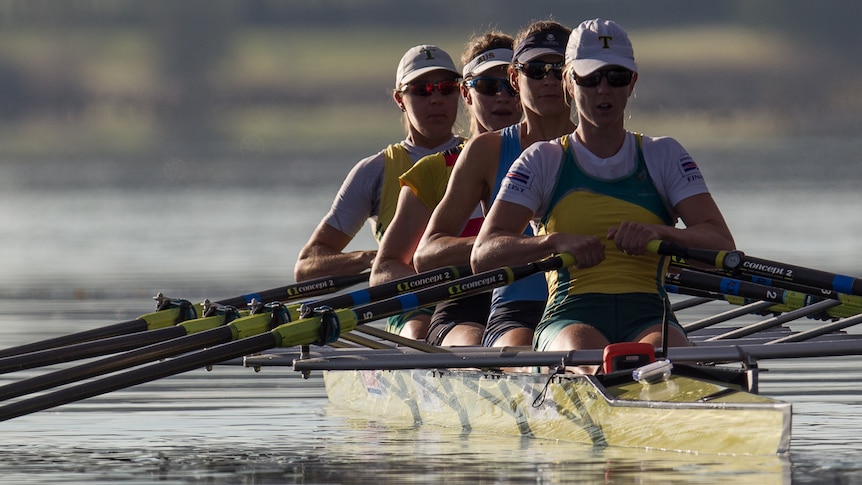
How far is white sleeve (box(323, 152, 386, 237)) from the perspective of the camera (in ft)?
40.2

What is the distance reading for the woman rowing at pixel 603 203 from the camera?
926 centimetres

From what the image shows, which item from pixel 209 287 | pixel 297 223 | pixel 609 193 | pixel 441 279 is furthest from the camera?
pixel 297 223

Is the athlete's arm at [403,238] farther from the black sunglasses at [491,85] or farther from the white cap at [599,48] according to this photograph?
the white cap at [599,48]

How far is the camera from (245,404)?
1181cm

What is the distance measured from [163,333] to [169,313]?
106 centimetres

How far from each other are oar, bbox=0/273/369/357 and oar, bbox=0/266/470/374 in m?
A: 0.26

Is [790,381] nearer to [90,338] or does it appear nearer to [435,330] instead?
[435,330]

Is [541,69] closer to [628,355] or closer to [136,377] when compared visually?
[628,355]

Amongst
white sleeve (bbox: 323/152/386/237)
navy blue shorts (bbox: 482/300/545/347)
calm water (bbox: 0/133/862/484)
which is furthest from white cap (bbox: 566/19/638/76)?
white sleeve (bbox: 323/152/386/237)

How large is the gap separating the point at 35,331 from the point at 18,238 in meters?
17.6

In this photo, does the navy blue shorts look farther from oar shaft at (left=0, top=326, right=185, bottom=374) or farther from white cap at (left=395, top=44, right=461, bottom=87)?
white cap at (left=395, top=44, right=461, bottom=87)

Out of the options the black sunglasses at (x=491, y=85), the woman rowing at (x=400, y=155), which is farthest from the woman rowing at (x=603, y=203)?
the woman rowing at (x=400, y=155)

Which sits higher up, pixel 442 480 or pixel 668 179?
pixel 668 179

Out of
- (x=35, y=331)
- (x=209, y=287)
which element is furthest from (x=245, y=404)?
(x=209, y=287)
